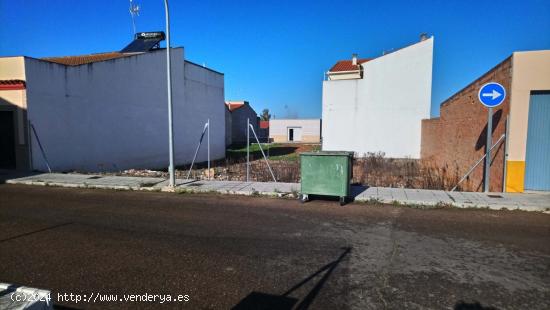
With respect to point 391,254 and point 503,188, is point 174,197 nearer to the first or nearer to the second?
point 391,254

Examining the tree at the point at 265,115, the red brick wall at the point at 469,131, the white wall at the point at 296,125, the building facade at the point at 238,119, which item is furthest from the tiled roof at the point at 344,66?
the tree at the point at 265,115

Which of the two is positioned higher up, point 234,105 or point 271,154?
point 234,105

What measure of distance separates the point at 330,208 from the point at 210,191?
4001mm

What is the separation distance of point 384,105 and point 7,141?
78.7 ft

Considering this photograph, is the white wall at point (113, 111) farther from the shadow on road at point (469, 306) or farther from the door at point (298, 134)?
the door at point (298, 134)

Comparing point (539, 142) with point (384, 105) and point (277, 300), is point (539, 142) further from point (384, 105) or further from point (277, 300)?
point (384, 105)

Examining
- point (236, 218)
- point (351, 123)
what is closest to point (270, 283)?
point (236, 218)

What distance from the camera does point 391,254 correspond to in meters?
5.33

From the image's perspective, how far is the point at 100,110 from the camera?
18.0 metres

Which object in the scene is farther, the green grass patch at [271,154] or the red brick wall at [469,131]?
the green grass patch at [271,154]

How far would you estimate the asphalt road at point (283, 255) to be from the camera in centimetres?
399

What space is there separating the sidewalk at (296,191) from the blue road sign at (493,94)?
8.69ft

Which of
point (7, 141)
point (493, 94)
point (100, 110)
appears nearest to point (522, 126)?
point (493, 94)

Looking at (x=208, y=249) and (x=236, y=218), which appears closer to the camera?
(x=208, y=249)
